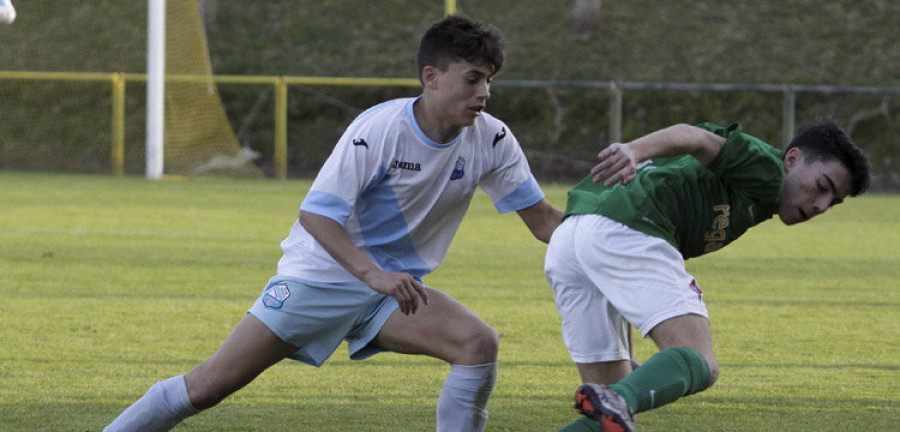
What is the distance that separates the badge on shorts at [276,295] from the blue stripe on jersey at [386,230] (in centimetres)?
29

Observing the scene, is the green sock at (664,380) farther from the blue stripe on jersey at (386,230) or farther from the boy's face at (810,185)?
the blue stripe on jersey at (386,230)

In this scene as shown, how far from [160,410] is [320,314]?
1.82ft

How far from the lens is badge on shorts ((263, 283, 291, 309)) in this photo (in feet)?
13.5

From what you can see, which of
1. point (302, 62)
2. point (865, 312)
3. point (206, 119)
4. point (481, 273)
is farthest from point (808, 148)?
point (302, 62)

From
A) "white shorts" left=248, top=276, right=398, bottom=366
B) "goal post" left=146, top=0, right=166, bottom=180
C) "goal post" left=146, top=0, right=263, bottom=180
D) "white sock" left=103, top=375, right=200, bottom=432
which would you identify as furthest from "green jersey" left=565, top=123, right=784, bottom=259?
"goal post" left=146, top=0, right=263, bottom=180

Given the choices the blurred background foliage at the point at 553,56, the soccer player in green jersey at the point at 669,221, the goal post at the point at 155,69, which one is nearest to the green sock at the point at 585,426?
the soccer player in green jersey at the point at 669,221

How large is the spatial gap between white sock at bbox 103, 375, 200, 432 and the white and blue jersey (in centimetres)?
49

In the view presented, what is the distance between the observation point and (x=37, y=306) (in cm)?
780

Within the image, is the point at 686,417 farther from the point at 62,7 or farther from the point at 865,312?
the point at 62,7

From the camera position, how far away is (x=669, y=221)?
4008 mm

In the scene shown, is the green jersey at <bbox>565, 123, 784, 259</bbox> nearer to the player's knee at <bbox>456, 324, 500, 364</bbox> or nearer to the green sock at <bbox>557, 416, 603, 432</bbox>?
the player's knee at <bbox>456, 324, 500, 364</bbox>

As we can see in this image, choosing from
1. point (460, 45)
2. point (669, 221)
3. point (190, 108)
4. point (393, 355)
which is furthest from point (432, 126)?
point (190, 108)

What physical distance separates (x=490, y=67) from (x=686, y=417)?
1.79 meters

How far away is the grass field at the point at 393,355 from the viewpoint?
515 cm
